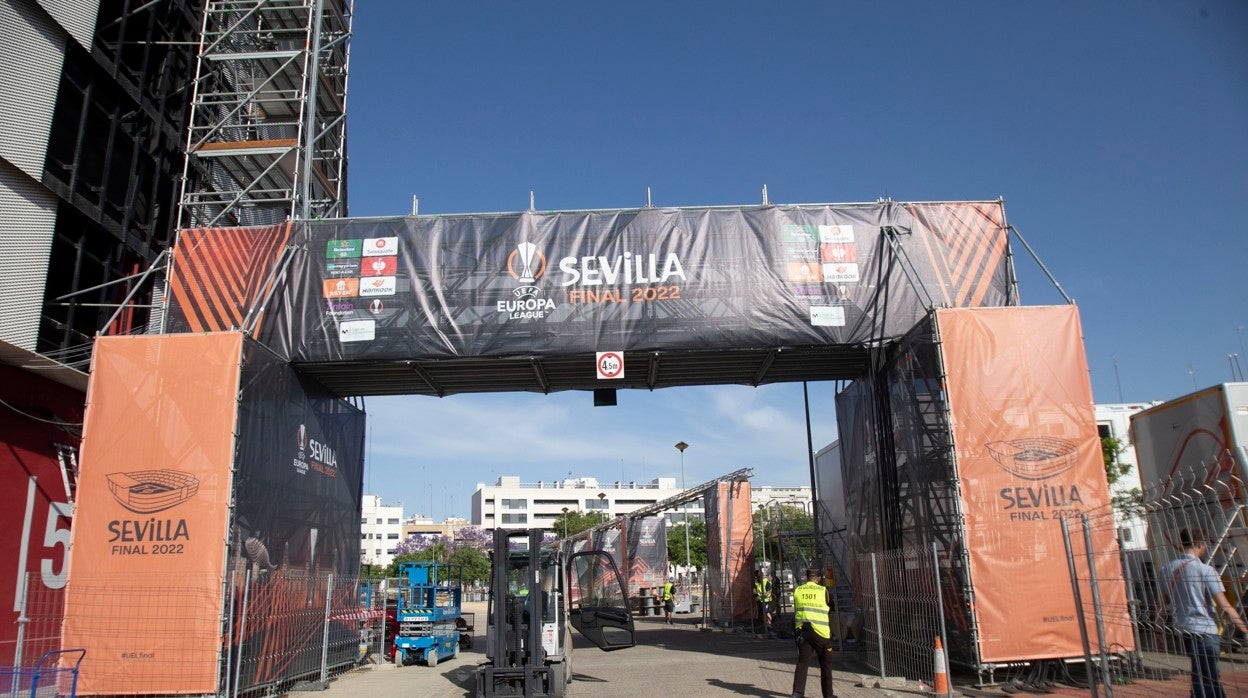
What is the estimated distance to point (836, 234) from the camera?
15539 mm

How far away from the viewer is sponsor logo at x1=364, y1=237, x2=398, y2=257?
1575 cm

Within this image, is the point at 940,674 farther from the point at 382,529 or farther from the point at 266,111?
the point at 382,529

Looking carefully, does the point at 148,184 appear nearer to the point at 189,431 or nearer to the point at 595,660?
the point at 189,431

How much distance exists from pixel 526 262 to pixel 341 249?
3.51 m

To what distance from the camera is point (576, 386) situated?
56.4 ft

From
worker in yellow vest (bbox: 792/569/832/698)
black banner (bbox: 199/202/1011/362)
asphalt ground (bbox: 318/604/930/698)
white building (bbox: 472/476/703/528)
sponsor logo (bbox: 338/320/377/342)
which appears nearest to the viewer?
Answer: worker in yellow vest (bbox: 792/569/832/698)

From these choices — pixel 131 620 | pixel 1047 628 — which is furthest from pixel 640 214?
pixel 131 620

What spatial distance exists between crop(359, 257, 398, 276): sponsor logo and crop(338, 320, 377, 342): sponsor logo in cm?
94

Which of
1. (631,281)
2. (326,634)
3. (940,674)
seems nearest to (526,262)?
(631,281)

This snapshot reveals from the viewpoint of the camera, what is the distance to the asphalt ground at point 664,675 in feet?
43.3

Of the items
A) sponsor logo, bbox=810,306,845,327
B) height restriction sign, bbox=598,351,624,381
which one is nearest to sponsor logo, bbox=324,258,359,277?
height restriction sign, bbox=598,351,624,381

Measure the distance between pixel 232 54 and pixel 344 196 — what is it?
6.42m

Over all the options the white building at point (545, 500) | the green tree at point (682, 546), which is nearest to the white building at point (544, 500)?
the white building at point (545, 500)

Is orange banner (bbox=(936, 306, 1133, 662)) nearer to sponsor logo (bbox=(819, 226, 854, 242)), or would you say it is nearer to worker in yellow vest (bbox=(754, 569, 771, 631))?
sponsor logo (bbox=(819, 226, 854, 242))
